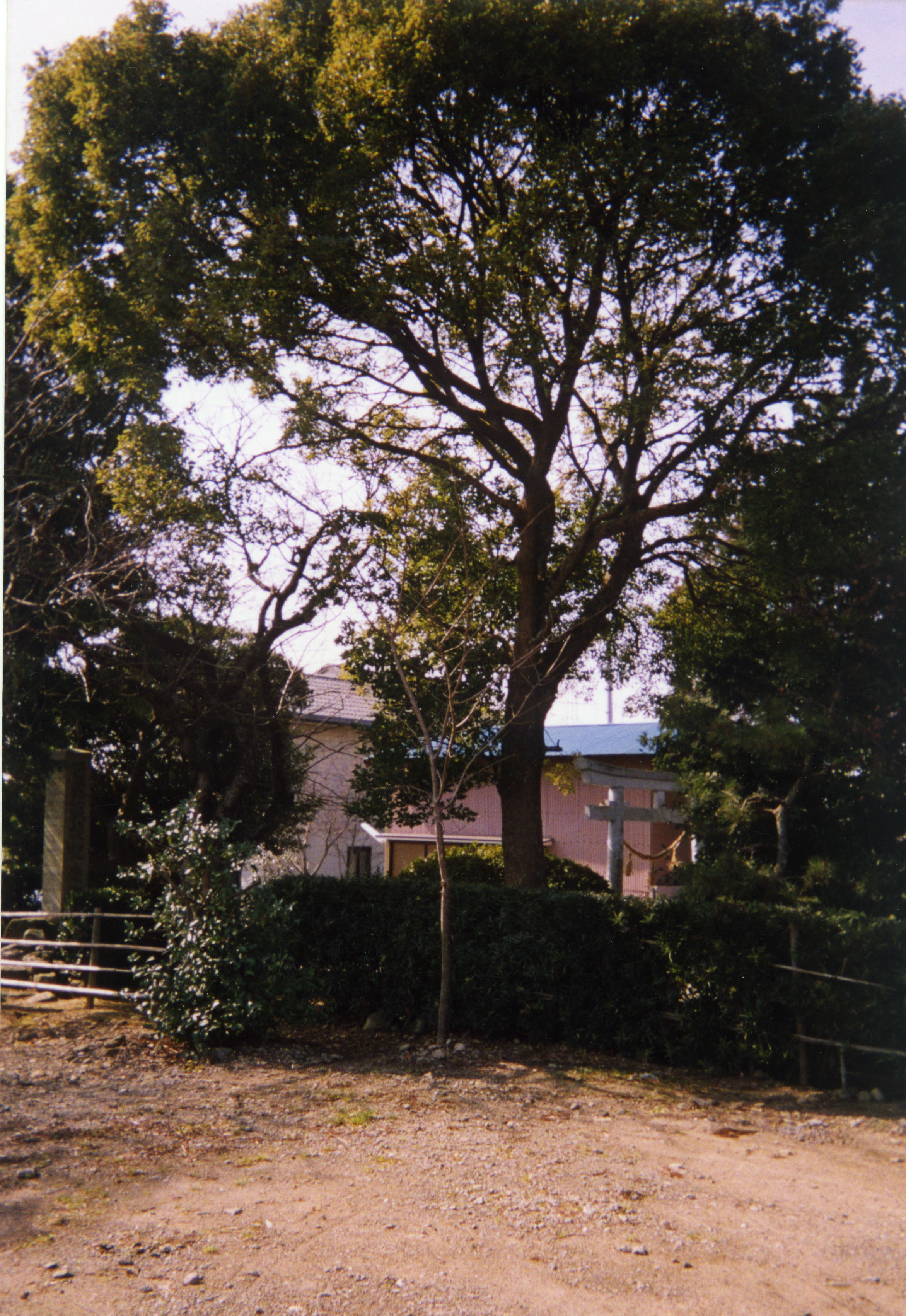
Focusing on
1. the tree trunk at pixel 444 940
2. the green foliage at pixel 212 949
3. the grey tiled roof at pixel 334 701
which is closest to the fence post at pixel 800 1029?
the tree trunk at pixel 444 940

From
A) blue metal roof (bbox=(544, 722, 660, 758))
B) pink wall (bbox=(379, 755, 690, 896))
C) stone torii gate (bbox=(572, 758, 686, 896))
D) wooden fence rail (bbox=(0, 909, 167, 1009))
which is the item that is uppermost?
blue metal roof (bbox=(544, 722, 660, 758))

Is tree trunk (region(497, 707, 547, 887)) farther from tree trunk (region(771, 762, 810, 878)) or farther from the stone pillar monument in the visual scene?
the stone pillar monument

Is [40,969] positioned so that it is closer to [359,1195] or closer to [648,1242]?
[359,1195]

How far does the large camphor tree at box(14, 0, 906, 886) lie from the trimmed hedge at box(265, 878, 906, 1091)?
1.53 metres

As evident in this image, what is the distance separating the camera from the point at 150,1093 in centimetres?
493

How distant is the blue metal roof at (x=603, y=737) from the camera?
11633mm

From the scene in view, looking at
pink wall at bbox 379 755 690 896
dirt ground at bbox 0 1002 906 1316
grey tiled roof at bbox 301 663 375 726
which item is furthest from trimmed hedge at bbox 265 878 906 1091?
pink wall at bbox 379 755 690 896

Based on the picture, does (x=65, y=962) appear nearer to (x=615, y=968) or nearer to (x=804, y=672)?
(x=615, y=968)

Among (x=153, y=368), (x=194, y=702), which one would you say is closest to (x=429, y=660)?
(x=194, y=702)

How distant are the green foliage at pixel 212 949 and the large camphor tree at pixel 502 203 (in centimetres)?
222

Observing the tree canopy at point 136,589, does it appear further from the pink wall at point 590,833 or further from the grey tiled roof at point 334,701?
the pink wall at point 590,833

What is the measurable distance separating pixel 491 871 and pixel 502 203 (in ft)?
18.4

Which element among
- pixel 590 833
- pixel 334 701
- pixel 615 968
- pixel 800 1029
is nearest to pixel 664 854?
pixel 590 833

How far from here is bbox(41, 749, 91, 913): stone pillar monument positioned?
335 inches
